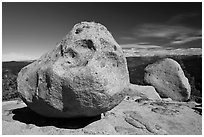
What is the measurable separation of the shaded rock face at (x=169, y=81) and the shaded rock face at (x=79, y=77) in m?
6.66

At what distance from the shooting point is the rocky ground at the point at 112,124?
556cm

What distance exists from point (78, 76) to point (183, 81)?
836 cm

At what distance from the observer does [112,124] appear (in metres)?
5.93

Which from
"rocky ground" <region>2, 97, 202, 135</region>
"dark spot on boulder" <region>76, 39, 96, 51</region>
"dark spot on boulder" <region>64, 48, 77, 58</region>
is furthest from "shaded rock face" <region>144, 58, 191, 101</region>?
"dark spot on boulder" <region>64, 48, 77, 58</region>

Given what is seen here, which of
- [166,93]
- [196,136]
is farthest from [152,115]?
[166,93]

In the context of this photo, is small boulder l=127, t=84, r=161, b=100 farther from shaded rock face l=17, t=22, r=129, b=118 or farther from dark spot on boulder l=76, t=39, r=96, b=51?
dark spot on boulder l=76, t=39, r=96, b=51

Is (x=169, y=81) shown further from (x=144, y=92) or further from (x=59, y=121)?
(x=59, y=121)

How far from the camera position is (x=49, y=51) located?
20.4 ft

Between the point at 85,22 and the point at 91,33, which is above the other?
the point at 85,22

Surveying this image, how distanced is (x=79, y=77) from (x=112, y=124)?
1748 mm

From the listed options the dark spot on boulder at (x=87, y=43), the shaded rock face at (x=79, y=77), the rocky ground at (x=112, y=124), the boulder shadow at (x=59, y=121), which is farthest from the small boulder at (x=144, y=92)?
the dark spot on boulder at (x=87, y=43)

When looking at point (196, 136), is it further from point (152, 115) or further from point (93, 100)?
point (93, 100)

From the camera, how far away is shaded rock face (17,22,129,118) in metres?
5.07

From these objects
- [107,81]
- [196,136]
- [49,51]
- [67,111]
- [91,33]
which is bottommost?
[196,136]
